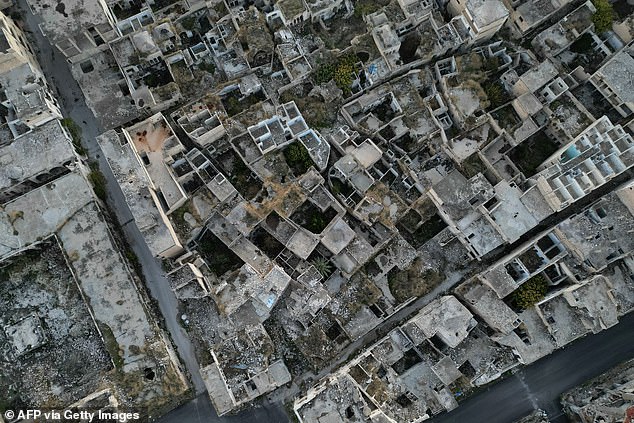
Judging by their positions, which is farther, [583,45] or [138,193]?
[583,45]

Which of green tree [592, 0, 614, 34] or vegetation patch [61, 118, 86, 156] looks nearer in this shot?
vegetation patch [61, 118, 86, 156]

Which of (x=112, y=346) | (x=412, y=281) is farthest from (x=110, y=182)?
(x=412, y=281)

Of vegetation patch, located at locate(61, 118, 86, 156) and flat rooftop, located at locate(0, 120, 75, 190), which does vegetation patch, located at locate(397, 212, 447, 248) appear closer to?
vegetation patch, located at locate(61, 118, 86, 156)

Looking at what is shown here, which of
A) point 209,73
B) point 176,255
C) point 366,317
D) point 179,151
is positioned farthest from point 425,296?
point 209,73

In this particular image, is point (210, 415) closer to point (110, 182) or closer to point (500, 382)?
point (110, 182)

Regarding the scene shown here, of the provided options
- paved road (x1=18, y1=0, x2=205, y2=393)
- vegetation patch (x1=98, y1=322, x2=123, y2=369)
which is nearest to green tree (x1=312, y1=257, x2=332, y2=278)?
paved road (x1=18, y1=0, x2=205, y2=393)
